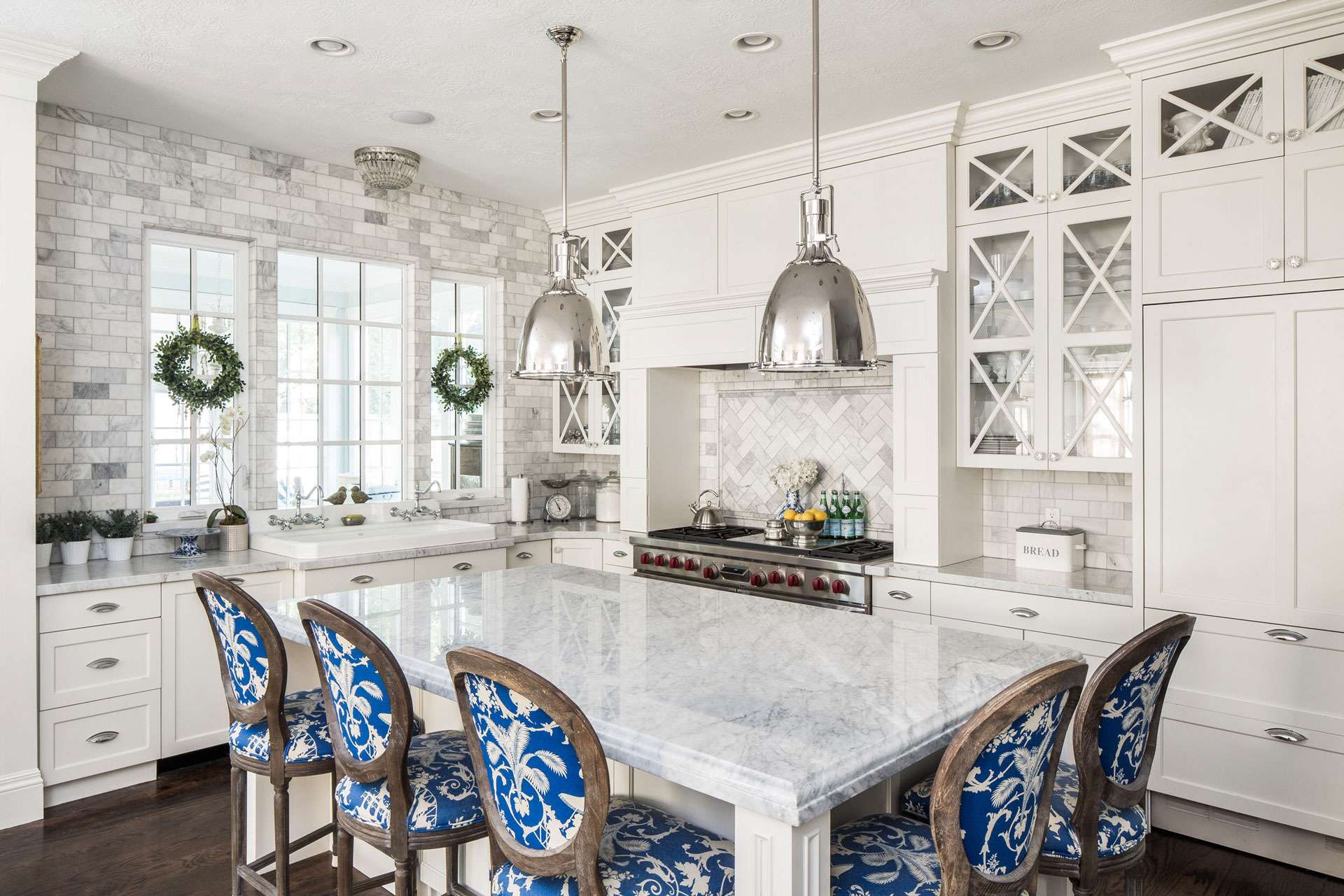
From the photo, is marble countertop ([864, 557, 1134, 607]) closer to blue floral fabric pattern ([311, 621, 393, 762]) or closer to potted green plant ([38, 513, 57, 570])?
blue floral fabric pattern ([311, 621, 393, 762])

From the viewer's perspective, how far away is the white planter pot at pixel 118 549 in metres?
3.93

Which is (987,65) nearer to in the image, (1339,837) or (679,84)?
(679,84)

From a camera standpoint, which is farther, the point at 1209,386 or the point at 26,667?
the point at 26,667

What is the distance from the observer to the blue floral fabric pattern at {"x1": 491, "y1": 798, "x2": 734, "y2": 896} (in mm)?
1621

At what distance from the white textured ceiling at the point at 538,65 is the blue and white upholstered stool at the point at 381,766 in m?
2.18

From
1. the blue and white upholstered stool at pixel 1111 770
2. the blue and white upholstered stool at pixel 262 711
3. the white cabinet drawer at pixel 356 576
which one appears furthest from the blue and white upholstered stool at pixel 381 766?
the white cabinet drawer at pixel 356 576

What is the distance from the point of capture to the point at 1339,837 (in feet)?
9.36

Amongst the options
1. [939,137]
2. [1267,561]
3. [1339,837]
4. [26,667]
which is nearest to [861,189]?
[939,137]

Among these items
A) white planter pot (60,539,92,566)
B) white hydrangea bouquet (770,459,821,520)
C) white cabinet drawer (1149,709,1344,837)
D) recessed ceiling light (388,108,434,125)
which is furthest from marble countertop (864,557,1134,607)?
white planter pot (60,539,92,566)

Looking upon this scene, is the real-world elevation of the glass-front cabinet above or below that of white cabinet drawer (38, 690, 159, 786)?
above

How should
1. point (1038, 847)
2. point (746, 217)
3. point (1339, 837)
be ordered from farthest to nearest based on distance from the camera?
point (746, 217), point (1339, 837), point (1038, 847)

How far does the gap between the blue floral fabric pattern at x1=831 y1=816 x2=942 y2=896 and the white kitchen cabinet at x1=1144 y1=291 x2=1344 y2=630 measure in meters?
1.87

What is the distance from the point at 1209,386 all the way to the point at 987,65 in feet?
4.91

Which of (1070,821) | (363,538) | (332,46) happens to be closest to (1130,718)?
(1070,821)
